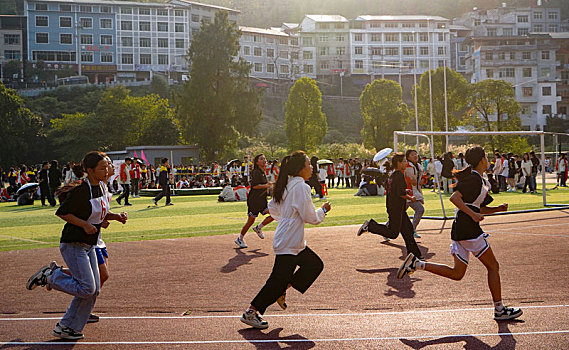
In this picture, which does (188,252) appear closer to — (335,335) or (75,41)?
(335,335)

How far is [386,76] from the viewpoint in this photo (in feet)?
357

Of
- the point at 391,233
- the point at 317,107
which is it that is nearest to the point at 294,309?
the point at 391,233

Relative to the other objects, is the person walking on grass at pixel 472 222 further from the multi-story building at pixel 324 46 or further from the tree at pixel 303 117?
the multi-story building at pixel 324 46

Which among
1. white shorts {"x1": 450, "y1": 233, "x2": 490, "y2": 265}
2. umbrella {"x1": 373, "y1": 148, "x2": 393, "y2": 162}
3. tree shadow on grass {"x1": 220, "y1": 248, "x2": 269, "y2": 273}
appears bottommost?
tree shadow on grass {"x1": 220, "y1": 248, "x2": 269, "y2": 273}

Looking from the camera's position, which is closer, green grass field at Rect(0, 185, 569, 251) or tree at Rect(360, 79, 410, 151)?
green grass field at Rect(0, 185, 569, 251)

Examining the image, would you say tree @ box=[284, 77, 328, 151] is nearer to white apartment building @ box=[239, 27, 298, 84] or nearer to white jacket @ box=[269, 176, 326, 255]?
white apartment building @ box=[239, 27, 298, 84]

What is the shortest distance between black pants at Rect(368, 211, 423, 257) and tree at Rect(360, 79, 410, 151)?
179ft

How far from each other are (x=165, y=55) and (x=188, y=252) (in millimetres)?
83563

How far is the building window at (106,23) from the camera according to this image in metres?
89.4

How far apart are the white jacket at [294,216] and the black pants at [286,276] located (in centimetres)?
9

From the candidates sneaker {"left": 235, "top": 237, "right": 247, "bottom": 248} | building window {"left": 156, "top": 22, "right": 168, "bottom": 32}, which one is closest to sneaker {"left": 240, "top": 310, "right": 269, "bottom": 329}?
sneaker {"left": 235, "top": 237, "right": 247, "bottom": 248}

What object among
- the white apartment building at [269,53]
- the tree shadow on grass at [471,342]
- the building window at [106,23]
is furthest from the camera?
the white apartment building at [269,53]

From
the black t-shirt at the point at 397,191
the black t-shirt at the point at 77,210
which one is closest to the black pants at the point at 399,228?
the black t-shirt at the point at 397,191

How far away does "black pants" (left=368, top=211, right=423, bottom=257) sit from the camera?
409 inches
